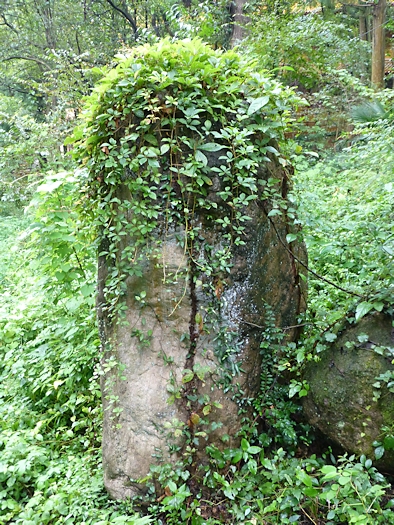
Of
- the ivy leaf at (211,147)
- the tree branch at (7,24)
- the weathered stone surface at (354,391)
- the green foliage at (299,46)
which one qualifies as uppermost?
the tree branch at (7,24)

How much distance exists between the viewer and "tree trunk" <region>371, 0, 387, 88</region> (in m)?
8.24

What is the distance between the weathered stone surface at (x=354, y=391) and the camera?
227 cm

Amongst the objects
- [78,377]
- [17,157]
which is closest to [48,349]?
[78,377]

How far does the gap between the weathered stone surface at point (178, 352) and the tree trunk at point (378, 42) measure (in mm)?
7499

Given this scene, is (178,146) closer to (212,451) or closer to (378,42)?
(212,451)

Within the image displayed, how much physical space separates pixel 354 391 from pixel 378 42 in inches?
343

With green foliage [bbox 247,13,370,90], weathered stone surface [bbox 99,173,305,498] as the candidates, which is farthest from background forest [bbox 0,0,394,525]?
green foliage [bbox 247,13,370,90]

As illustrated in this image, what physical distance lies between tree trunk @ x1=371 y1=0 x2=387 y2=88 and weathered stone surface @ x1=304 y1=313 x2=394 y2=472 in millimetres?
7472

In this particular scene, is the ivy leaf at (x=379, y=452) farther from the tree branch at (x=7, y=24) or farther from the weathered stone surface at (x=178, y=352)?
the tree branch at (x=7, y=24)

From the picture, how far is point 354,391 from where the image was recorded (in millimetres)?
2361

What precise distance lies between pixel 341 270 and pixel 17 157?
17.5 feet

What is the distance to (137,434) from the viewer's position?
246 cm

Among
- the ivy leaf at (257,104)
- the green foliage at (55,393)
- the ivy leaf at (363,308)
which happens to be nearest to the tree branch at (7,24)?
the green foliage at (55,393)

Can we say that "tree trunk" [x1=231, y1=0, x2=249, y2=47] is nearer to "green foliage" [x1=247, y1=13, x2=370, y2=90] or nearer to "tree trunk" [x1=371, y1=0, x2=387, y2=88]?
"green foliage" [x1=247, y1=13, x2=370, y2=90]
